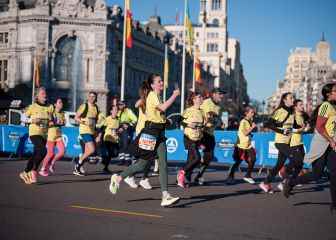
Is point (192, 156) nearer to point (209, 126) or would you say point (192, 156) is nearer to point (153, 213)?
point (209, 126)

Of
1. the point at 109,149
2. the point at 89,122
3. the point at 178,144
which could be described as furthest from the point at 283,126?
the point at 178,144

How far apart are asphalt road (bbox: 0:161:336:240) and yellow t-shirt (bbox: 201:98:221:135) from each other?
1.35m

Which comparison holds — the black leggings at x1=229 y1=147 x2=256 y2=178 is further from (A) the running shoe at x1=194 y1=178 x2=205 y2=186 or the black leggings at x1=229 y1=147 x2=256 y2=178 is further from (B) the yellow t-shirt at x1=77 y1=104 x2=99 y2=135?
(B) the yellow t-shirt at x1=77 y1=104 x2=99 y2=135

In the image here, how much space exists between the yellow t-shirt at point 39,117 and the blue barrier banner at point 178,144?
7.69 meters

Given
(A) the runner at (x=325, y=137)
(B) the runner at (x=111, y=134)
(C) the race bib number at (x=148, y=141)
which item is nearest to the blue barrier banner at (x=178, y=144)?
(B) the runner at (x=111, y=134)

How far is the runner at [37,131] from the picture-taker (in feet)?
35.6

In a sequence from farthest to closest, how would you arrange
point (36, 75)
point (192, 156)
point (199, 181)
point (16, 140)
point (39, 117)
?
point (36, 75) < point (16, 140) < point (199, 181) < point (192, 156) < point (39, 117)

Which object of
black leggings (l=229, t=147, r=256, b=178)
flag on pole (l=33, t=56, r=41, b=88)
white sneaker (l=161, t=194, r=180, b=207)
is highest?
flag on pole (l=33, t=56, r=41, b=88)

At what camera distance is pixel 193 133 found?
11.4 metres

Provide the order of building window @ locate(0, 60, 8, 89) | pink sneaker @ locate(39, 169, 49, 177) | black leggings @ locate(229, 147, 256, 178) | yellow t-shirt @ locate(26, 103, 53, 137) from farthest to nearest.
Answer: building window @ locate(0, 60, 8, 89) → pink sneaker @ locate(39, 169, 49, 177) → black leggings @ locate(229, 147, 256, 178) → yellow t-shirt @ locate(26, 103, 53, 137)

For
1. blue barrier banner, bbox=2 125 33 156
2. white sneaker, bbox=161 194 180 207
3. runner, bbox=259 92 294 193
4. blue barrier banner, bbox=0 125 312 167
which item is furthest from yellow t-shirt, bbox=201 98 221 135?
blue barrier banner, bbox=2 125 33 156

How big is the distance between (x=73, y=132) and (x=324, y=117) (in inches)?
487

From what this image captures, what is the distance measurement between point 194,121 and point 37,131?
3.11 m

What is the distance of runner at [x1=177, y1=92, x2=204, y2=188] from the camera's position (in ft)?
37.0
